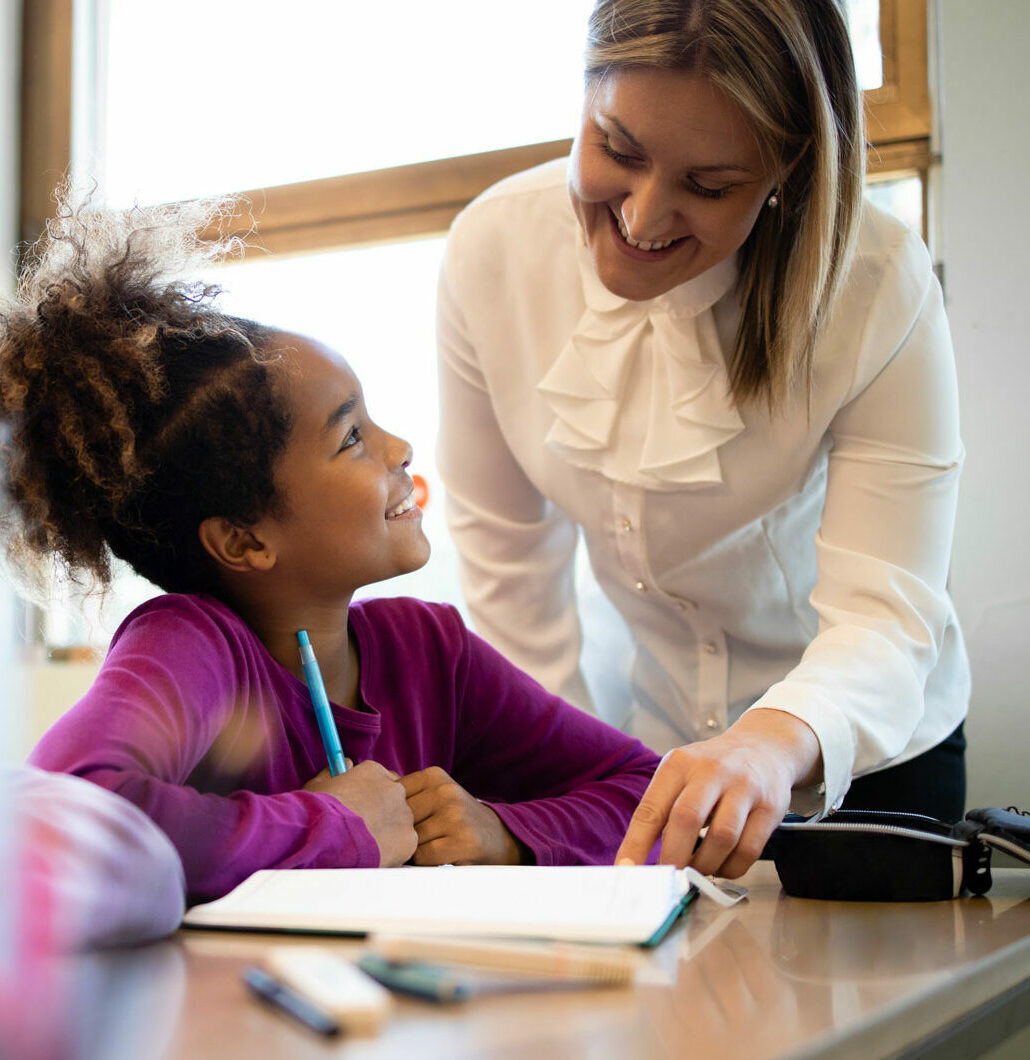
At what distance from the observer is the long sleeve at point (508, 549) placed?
4.81 ft

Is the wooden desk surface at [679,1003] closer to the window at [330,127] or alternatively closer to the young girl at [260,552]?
the young girl at [260,552]

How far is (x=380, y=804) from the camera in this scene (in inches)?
32.3

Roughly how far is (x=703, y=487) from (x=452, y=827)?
20.8 inches

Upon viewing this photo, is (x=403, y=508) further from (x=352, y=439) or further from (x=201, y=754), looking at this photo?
(x=201, y=754)

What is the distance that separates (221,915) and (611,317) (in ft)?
2.75

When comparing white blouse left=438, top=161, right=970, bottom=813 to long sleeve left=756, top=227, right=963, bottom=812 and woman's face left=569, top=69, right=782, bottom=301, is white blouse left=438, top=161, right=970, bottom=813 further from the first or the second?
woman's face left=569, top=69, right=782, bottom=301

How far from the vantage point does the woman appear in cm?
98

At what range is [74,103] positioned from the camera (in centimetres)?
249

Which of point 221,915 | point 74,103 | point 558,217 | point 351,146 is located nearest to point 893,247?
point 558,217

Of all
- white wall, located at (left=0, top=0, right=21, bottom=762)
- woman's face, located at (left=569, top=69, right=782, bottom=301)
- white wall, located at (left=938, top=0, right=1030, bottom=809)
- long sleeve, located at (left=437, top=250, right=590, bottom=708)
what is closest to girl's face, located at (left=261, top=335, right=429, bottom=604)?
woman's face, located at (left=569, top=69, right=782, bottom=301)

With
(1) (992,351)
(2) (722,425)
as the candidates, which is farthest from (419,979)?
(1) (992,351)

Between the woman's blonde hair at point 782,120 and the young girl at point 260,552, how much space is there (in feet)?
1.22

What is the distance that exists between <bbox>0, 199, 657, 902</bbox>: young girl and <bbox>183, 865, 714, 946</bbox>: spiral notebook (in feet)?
0.45

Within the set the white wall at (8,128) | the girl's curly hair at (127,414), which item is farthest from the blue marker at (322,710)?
the white wall at (8,128)
